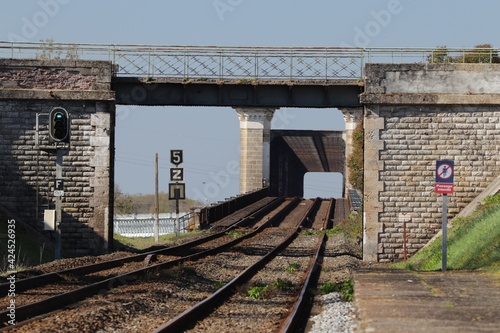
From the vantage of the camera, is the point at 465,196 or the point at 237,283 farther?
the point at 465,196

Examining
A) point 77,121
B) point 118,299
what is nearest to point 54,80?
point 77,121

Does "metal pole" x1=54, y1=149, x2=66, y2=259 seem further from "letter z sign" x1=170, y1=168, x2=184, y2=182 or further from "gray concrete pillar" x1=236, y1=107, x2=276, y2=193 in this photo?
"gray concrete pillar" x1=236, y1=107, x2=276, y2=193

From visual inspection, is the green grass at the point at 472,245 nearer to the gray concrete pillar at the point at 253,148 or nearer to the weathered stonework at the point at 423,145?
the weathered stonework at the point at 423,145

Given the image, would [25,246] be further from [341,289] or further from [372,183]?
[341,289]

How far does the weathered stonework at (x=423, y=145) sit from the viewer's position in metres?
25.4

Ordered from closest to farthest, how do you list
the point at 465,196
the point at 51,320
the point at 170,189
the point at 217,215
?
1. the point at 51,320
2. the point at 465,196
3. the point at 170,189
4. the point at 217,215

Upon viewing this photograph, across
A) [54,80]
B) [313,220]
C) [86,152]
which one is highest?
[54,80]

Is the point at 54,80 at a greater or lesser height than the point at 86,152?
greater

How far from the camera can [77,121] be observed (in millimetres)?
27297

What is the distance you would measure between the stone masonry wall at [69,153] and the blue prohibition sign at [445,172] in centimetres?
1231

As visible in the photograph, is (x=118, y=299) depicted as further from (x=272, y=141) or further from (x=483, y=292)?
(x=272, y=141)

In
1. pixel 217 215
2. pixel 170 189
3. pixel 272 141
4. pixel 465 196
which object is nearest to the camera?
pixel 465 196

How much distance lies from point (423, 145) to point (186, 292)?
463 inches

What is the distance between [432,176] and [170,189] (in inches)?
656
